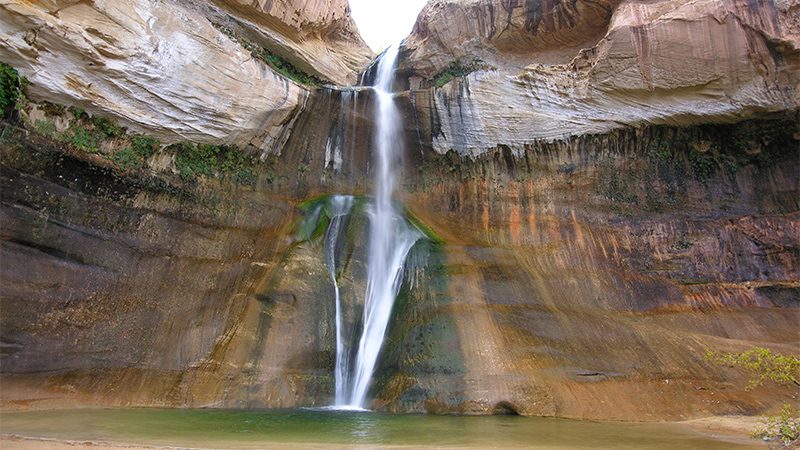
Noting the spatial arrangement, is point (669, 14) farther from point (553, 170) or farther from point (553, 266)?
point (553, 266)

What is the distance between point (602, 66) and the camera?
11.9 meters

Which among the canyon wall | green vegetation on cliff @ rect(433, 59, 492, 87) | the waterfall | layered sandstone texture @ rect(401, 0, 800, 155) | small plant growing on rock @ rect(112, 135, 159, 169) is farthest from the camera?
green vegetation on cliff @ rect(433, 59, 492, 87)

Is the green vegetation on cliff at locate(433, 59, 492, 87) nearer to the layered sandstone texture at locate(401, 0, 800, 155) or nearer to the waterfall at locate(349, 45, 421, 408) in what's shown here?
the layered sandstone texture at locate(401, 0, 800, 155)

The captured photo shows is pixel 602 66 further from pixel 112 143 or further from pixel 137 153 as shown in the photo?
pixel 112 143

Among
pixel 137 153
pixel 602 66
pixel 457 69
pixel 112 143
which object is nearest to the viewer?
pixel 112 143

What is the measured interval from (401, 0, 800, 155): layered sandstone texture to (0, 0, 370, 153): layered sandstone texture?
173 inches

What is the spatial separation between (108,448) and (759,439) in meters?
8.22

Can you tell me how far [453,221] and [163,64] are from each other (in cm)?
785

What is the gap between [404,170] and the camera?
575 inches

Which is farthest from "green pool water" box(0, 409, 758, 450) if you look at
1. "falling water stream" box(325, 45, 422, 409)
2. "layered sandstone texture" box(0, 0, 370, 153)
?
"layered sandstone texture" box(0, 0, 370, 153)

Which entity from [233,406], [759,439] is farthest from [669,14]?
[233,406]

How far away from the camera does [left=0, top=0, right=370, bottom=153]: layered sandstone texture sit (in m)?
9.35

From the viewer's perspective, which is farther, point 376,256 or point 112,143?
point 376,256

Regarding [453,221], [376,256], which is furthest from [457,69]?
[376,256]
